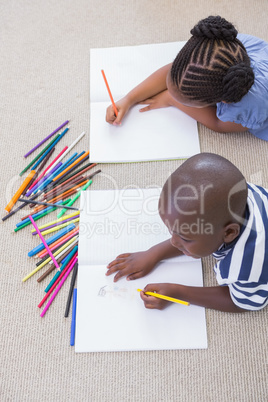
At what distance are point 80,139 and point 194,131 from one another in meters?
0.25

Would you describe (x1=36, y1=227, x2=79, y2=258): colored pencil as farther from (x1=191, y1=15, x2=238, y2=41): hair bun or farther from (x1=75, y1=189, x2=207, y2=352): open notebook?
(x1=191, y1=15, x2=238, y2=41): hair bun

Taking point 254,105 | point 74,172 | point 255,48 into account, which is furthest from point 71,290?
point 255,48

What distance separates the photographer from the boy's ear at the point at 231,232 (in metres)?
0.58

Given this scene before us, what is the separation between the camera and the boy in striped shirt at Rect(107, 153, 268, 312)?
0.55m

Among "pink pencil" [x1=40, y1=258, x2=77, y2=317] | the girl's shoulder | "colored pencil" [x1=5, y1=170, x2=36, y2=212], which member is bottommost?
"pink pencil" [x1=40, y1=258, x2=77, y2=317]

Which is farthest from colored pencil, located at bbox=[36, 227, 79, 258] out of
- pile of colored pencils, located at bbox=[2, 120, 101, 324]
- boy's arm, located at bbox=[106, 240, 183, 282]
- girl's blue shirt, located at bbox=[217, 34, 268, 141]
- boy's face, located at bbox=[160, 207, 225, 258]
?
girl's blue shirt, located at bbox=[217, 34, 268, 141]

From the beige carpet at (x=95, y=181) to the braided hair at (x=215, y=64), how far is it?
0.61 ft

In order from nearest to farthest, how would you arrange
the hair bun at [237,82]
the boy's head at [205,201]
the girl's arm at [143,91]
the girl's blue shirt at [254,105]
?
1. the boy's head at [205,201]
2. the hair bun at [237,82]
3. the girl's blue shirt at [254,105]
4. the girl's arm at [143,91]

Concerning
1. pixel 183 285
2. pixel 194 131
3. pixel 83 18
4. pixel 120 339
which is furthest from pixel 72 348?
pixel 83 18

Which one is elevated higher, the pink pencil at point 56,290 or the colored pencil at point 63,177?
the colored pencil at point 63,177

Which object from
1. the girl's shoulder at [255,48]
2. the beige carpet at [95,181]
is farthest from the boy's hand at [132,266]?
the girl's shoulder at [255,48]

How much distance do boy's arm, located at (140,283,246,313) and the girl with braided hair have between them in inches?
13.4

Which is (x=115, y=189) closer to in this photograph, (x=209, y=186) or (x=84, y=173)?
(x=84, y=173)

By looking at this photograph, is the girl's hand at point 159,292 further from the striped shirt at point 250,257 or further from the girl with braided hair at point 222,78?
the girl with braided hair at point 222,78
